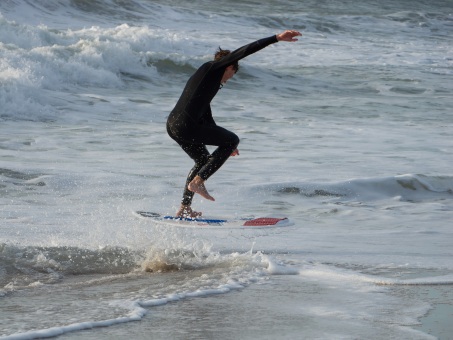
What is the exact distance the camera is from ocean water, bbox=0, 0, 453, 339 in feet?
16.6

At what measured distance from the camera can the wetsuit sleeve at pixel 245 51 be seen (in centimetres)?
648

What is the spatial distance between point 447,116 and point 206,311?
1241 centimetres

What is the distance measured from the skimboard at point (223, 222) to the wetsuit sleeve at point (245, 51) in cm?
133

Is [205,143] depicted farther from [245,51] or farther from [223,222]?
[245,51]

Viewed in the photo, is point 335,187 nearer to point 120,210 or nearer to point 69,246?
point 120,210

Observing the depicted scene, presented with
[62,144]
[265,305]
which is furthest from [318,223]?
[62,144]

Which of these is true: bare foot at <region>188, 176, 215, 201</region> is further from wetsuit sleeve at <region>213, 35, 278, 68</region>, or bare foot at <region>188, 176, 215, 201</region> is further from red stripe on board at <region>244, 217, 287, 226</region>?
wetsuit sleeve at <region>213, 35, 278, 68</region>

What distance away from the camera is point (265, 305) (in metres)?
5.24

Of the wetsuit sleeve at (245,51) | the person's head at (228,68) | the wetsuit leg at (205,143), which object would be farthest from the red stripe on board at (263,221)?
the wetsuit sleeve at (245,51)

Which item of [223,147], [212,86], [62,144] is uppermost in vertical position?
[212,86]

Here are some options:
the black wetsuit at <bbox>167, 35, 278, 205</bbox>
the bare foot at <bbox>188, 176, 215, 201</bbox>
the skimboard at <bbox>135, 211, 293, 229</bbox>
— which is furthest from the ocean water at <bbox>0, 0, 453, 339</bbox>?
the black wetsuit at <bbox>167, 35, 278, 205</bbox>

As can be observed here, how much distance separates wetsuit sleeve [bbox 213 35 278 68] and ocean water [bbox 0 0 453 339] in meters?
1.40

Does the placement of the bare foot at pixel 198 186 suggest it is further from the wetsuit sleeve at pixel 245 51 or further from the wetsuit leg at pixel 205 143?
the wetsuit sleeve at pixel 245 51

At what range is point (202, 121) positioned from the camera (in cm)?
707
